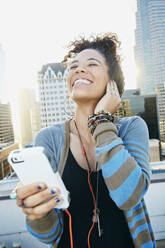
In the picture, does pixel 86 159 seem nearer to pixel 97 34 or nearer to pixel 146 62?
pixel 97 34

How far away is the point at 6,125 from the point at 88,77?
6050cm

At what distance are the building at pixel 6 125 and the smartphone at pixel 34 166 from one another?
5484cm

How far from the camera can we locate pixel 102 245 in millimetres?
688

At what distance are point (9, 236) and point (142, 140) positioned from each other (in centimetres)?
153

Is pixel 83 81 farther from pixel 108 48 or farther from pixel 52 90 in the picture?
pixel 52 90

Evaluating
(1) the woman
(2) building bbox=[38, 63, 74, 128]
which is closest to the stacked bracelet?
(1) the woman

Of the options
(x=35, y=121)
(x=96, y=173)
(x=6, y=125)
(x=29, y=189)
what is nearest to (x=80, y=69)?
(x=96, y=173)

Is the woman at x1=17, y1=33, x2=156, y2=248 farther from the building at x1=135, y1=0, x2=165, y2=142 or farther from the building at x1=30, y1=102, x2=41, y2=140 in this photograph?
the building at x1=30, y1=102, x2=41, y2=140

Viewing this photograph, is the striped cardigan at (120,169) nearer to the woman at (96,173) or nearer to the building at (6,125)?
the woman at (96,173)

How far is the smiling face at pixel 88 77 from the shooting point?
85 centimetres

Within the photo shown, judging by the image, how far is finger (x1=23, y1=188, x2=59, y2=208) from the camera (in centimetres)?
51

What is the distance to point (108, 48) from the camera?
98 centimetres

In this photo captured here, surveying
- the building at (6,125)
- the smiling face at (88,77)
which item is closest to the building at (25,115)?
the building at (6,125)

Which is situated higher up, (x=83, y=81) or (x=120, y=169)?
(x=83, y=81)
